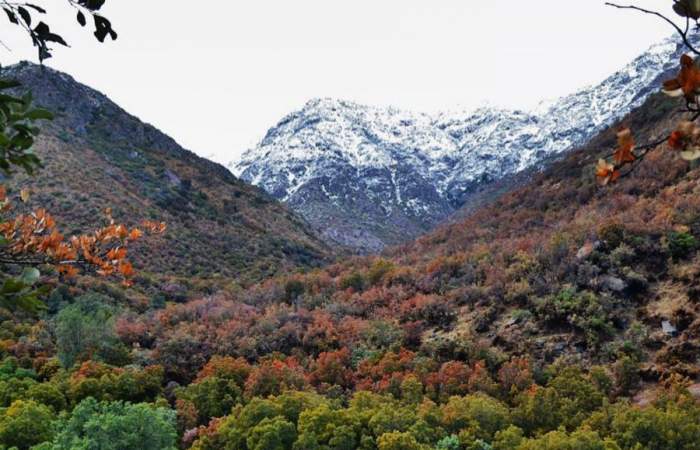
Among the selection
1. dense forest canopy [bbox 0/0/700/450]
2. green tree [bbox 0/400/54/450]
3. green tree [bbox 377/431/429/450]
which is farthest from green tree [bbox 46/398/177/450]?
green tree [bbox 377/431/429/450]

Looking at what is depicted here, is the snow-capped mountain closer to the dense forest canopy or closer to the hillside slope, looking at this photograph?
the hillside slope

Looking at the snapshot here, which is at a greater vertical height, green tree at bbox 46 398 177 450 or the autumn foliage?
the autumn foliage

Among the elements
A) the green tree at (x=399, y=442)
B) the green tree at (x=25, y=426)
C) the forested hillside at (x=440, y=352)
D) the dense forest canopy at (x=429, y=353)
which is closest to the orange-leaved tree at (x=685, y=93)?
the dense forest canopy at (x=429, y=353)

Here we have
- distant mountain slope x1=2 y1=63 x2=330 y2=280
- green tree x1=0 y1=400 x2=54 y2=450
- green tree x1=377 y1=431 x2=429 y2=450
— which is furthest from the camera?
distant mountain slope x1=2 y1=63 x2=330 y2=280

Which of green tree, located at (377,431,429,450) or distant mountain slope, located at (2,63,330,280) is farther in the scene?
distant mountain slope, located at (2,63,330,280)

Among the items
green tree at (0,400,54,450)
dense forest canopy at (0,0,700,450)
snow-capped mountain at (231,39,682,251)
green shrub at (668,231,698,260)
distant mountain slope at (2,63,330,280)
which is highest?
snow-capped mountain at (231,39,682,251)
